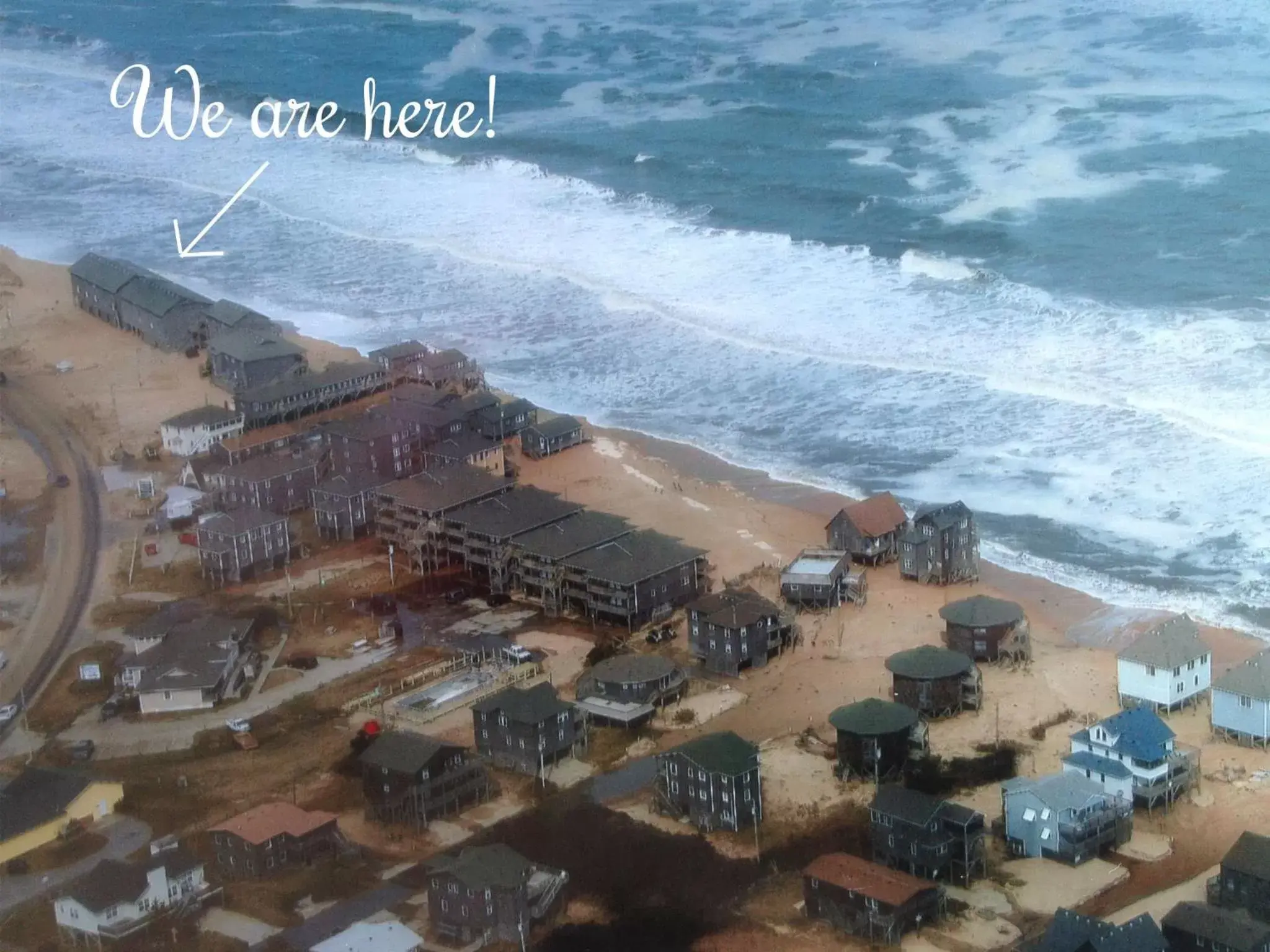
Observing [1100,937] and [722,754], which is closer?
[1100,937]

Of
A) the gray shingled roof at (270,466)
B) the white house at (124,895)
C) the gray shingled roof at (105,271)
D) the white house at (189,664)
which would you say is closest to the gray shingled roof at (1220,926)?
the white house at (124,895)

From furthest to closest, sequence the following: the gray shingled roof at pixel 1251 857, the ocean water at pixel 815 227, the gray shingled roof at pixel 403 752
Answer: the ocean water at pixel 815 227
the gray shingled roof at pixel 403 752
the gray shingled roof at pixel 1251 857

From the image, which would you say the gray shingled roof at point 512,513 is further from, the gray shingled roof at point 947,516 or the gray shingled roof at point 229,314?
the gray shingled roof at point 229,314

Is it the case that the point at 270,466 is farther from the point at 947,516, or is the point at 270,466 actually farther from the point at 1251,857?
the point at 1251,857

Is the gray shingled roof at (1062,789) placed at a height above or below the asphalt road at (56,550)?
above

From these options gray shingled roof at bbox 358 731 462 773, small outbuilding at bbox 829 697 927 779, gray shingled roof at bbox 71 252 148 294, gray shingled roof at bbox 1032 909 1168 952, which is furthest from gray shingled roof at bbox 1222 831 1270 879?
gray shingled roof at bbox 71 252 148 294

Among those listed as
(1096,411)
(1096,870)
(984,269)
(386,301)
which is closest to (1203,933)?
(1096,870)

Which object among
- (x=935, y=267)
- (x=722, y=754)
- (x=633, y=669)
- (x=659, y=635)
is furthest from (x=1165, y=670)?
(x=935, y=267)
